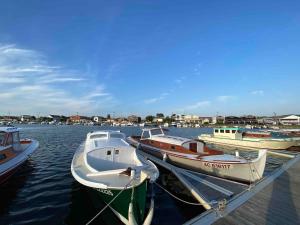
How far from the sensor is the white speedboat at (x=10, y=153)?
13.7 metres

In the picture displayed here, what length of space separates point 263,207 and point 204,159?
7.57 metres

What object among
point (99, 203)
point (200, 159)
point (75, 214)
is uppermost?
point (200, 159)

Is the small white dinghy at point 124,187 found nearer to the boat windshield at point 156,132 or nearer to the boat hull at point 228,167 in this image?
the boat hull at point 228,167

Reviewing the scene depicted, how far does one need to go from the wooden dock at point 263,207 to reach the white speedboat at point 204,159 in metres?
2.09

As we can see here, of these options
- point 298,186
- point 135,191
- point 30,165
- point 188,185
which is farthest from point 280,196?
point 30,165

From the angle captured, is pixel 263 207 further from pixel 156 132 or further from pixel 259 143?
pixel 259 143

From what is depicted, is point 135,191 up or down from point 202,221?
up

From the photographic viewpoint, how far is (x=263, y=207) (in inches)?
325

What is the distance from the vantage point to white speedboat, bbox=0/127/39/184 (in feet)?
45.0

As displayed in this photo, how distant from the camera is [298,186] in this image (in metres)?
11.1

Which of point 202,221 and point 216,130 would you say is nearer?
point 202,221

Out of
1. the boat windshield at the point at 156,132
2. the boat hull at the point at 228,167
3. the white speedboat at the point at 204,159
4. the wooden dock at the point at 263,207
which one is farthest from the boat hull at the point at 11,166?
the boat windshield at the point at 156,132

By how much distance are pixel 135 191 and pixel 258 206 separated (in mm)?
4566

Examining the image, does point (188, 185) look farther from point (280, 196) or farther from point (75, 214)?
point (75, 214)
